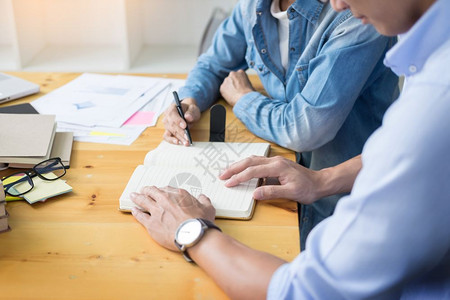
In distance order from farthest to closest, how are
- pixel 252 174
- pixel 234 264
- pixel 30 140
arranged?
1. pixel 30 140
2. pixel 252 174
3. pixel 234 264

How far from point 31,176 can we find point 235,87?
0.67m

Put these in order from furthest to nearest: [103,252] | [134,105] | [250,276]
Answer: [134,105] < [103,252] < [250,276]

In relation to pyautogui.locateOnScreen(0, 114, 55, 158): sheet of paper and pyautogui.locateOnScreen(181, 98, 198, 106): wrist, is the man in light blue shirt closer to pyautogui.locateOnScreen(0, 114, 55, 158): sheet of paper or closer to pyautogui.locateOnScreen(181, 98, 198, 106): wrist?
pyautogui.locateOnScreen(0, 114, 55, 158): sheet of paper

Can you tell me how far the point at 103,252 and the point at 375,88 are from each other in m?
0.88

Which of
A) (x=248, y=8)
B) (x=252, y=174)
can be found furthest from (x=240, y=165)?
(x=248, y=8)

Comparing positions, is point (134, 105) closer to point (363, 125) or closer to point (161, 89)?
point (161, 89)

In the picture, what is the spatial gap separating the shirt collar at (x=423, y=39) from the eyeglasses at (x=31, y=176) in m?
0.79

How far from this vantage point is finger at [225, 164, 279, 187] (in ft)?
3.65

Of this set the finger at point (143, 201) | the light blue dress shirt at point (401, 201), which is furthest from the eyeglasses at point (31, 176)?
the light blue dress shirt at point (401, 201)

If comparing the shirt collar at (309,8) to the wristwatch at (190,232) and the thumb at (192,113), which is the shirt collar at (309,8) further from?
the wristwatch at (190,232)

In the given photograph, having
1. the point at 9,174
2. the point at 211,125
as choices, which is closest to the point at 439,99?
the point at 211,125

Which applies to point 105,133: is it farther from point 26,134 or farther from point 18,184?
point 18,184

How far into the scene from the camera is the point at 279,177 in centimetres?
112

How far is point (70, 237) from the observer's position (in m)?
1.00
